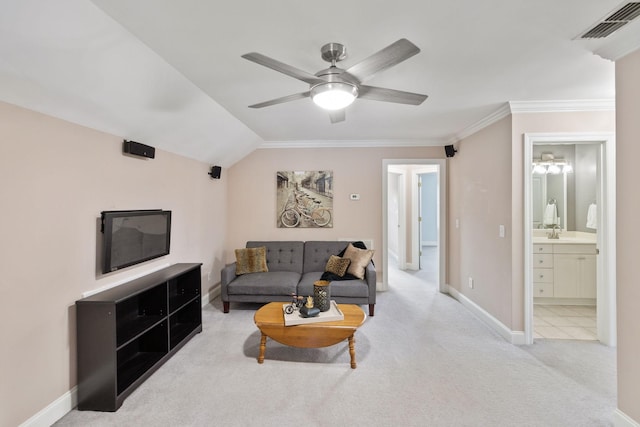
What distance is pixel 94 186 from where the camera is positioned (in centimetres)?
230

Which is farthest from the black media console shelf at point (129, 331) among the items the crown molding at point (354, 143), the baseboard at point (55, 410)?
the crown molding at point (354, 143)

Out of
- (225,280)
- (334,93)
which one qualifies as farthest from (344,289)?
(334,93)

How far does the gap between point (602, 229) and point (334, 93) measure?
9.94 ft

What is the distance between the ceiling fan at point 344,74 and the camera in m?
1.43

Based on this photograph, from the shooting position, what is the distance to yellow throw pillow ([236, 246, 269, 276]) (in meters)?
4.11

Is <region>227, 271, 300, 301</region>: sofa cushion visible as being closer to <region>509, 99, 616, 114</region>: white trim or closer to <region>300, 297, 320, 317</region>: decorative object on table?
<region>300, 297, 320, 317</region>: decorative object on table

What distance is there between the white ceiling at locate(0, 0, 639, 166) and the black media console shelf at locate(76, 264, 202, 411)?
1.32m

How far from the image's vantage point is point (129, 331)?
2.36 m

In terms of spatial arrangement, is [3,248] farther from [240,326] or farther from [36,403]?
[240,326]

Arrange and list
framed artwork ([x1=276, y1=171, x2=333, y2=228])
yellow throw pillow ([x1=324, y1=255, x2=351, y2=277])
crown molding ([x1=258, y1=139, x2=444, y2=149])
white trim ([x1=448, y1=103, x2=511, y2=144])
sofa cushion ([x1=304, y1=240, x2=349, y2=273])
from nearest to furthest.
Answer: white trim ([x1=448, y1=103, x2=511, y2=144]) < yellow throw pillow ([x1=324, y1=255, x2=351, y2=277]) < sofa cushion ([x1=304, y1=240, x2=349, y2=273]) < crown molding ([x1=258, y1=139, x2=444, y2=149]) < framed artwork ([x1=276, y1=171, x2=333, y2=228])

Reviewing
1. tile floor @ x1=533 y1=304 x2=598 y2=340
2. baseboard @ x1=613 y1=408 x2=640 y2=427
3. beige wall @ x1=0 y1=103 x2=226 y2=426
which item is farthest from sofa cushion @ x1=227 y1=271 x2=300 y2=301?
baseboard @ x1=613 y1=408 x2=640 y2=427

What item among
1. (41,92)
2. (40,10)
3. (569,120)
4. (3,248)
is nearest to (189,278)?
(3,248)

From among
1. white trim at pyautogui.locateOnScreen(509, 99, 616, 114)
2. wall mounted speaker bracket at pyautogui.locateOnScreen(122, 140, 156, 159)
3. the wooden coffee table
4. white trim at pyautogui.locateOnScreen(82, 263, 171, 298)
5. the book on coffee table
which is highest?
white trim at pyautogui.locateOnScreen(509, 99, 616, 114)

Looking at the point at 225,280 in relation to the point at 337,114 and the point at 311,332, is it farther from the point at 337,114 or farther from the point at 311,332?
the point at 337,114
